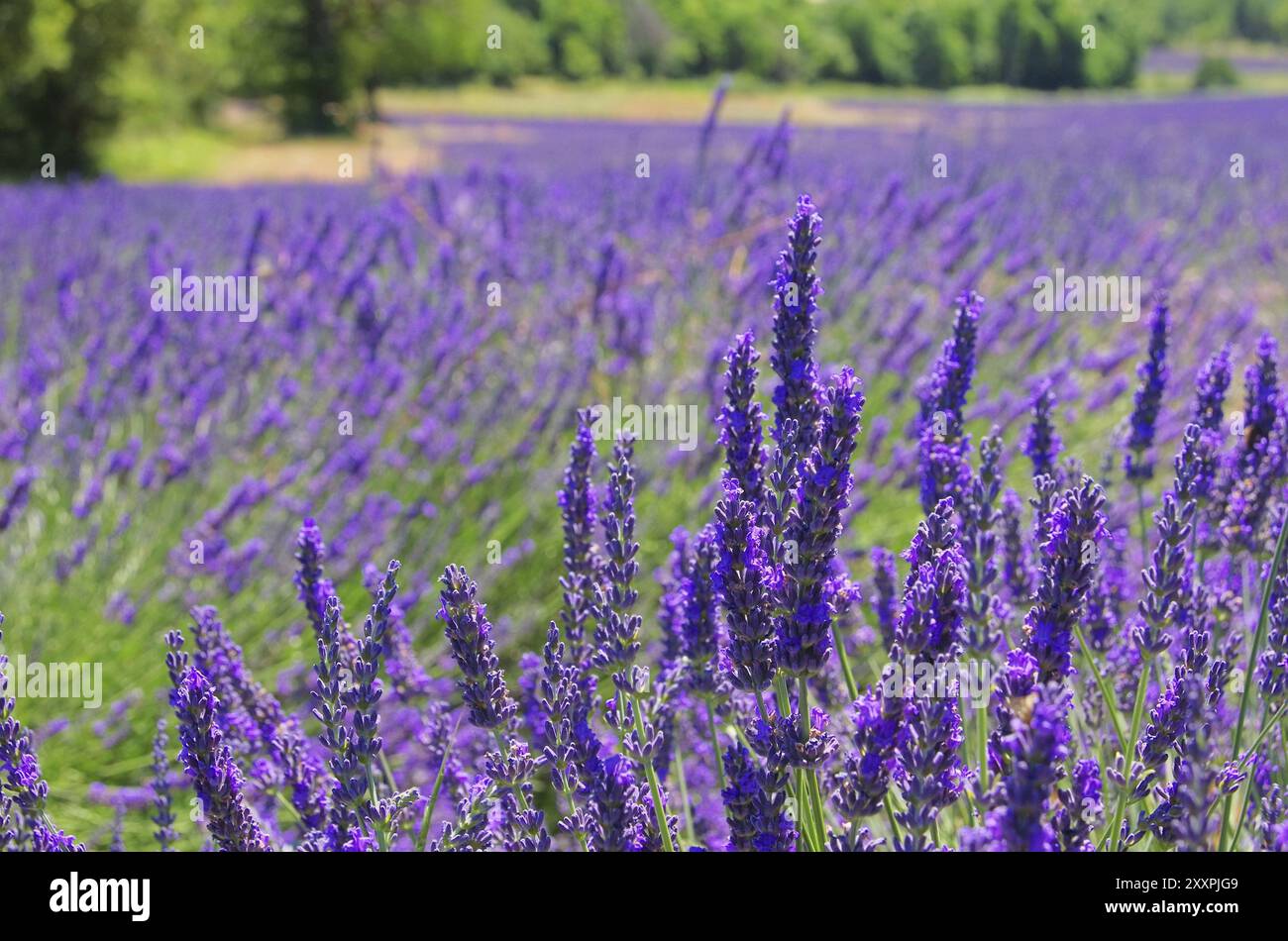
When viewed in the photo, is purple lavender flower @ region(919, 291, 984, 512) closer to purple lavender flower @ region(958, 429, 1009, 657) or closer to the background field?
purple lavender flower @ region(958, 429, 1009, 657)

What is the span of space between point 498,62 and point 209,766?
664 inches

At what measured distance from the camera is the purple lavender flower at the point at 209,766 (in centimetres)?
102

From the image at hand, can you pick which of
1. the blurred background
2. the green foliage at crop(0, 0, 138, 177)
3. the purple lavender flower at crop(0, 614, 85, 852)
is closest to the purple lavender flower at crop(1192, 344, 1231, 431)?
the purple lavender flower at crop(0, 614, 85, 852)

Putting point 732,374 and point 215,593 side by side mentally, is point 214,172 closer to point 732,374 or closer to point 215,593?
point 215,593

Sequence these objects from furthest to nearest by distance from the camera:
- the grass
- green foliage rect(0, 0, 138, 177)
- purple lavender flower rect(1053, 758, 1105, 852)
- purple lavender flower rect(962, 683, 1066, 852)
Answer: green foliage rect(0, 0, 138, 177), the grass, purple lavender flower rect(1053, 758, 1105, 852), purple lavender flower rect(962, 683, 1066, 852)

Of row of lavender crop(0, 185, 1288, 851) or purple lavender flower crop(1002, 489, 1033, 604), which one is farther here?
purple lavender flower crop(1002, 489, 1033, 604)

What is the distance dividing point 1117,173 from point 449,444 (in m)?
6.15

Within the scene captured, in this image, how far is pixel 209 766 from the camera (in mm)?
1031

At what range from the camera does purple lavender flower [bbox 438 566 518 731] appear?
106cm

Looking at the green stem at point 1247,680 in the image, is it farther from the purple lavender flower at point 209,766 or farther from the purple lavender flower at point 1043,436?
the purple lavender flower at point 209,766

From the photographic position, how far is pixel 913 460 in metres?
3.00
